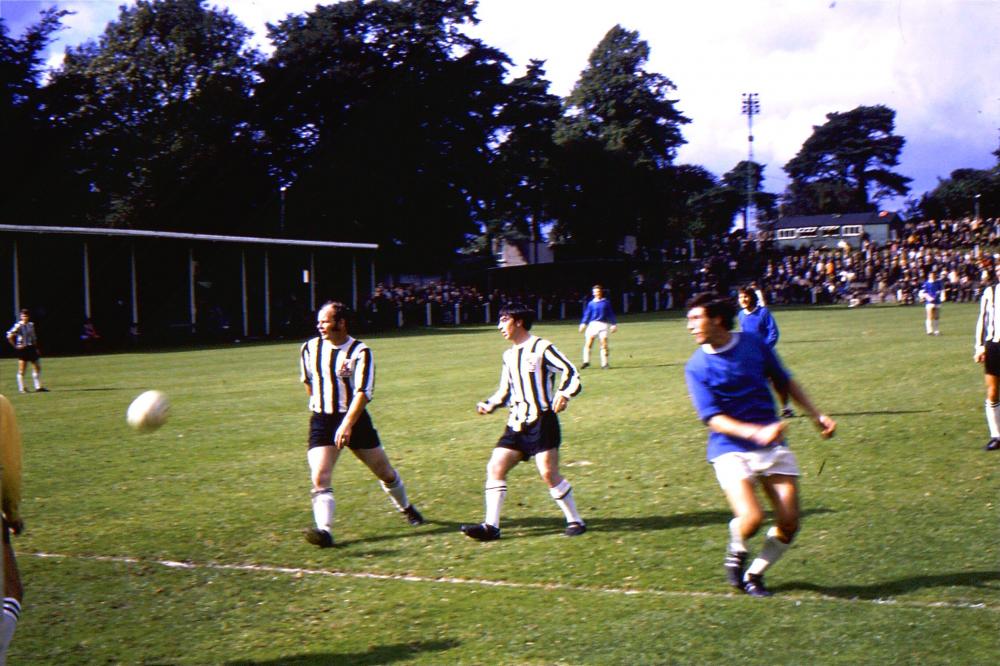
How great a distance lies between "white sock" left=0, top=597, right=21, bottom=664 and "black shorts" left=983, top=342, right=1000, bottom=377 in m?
10.3

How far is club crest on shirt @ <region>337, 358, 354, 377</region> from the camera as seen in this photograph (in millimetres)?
8367

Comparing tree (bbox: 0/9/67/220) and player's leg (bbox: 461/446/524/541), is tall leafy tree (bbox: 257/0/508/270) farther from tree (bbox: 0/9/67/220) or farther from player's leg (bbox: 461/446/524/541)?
player's leg (bbox: 461/446/524/541)

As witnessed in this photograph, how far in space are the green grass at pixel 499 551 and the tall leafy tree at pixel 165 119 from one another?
120ft

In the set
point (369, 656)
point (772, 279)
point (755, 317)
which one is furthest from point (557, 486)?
point (772, 279)

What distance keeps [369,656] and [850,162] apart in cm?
12059

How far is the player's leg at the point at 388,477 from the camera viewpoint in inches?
338

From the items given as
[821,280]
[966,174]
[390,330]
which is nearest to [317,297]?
[390,330]

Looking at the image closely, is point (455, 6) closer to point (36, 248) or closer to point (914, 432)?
point (36, 248)

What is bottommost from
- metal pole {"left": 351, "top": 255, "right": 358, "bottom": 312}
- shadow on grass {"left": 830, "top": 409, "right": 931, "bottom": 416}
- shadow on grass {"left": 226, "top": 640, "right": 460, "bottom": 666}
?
shadow on grass {"left": 226, "top": 640, "right": 460, "bottom": 666}

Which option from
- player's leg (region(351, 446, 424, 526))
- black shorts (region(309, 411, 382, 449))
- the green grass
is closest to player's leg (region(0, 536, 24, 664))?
the green grass

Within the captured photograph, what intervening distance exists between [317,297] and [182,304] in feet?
23.9

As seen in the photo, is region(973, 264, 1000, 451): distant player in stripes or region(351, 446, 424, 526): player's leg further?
region(973, 264, 1000, 451): distant player in stripes

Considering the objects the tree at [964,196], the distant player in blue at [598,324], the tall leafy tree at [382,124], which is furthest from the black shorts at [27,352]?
the tree at [964,196]

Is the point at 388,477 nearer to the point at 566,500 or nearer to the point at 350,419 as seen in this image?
the point at 350,419
